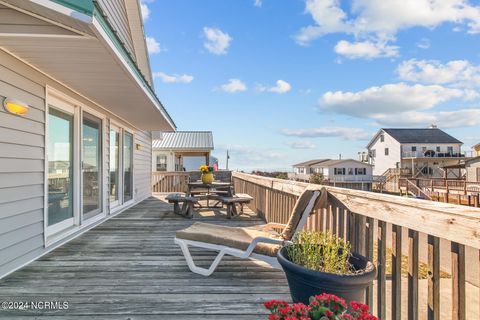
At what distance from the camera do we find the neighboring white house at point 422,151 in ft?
105

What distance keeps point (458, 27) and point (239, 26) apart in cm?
700

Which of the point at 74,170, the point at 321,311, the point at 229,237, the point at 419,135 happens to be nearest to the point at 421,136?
the point at 419,135

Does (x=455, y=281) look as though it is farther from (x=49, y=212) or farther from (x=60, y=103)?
(x=60, y=103)

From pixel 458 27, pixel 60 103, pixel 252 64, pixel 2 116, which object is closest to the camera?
pixel 2 116

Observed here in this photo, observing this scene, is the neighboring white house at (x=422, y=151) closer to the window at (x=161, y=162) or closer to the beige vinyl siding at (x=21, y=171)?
the window at (x=161, y=162)

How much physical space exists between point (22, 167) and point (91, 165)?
1886 mm

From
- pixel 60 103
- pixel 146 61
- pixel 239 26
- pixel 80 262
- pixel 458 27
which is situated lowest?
pixel 80 262

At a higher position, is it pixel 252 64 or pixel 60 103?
pixel 252 64

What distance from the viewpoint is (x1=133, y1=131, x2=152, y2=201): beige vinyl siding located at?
7.93 meters

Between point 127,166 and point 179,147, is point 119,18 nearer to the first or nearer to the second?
point 127,166

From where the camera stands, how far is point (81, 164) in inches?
170

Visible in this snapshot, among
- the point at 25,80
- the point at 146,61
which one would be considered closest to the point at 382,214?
the point at 25,80

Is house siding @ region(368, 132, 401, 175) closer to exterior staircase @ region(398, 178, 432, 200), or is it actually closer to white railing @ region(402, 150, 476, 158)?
white railing @ region(402, 150, 476, 158)

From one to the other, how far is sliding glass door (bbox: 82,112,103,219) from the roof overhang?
23.3 inches
